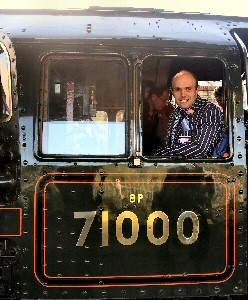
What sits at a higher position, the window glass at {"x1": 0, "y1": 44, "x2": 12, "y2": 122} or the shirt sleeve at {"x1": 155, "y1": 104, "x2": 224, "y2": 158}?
the window glass at {"x1": 0, "y1": 44, "x2": 12, "y2": 122}

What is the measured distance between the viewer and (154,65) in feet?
14.6

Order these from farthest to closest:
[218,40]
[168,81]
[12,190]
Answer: [168,81]
[218,40]
[12,190]

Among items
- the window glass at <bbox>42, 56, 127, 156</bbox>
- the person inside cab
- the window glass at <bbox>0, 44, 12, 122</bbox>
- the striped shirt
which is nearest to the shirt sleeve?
the striped shirt

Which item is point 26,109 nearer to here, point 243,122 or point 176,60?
point 176,60

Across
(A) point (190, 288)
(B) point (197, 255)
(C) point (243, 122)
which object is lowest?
(A) point (190, 288)

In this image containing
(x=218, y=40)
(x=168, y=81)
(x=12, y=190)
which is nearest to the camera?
(x=12, y=190)

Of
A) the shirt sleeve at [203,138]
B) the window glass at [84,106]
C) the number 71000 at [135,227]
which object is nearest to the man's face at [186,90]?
the shirt sleeve at [203,138]

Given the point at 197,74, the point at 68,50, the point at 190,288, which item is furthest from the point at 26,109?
the point at 190,288

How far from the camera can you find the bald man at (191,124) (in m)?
4.25

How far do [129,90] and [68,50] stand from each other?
0.59 meters

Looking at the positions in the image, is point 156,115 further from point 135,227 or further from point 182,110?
point 135,227

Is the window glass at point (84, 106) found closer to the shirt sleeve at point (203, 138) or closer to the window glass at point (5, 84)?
the window glass at point (5, 84)

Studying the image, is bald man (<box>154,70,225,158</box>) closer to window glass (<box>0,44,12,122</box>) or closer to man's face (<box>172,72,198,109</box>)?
man's face (<box>172,72,198,109</box>)

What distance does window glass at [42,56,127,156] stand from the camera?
408 centimetres
